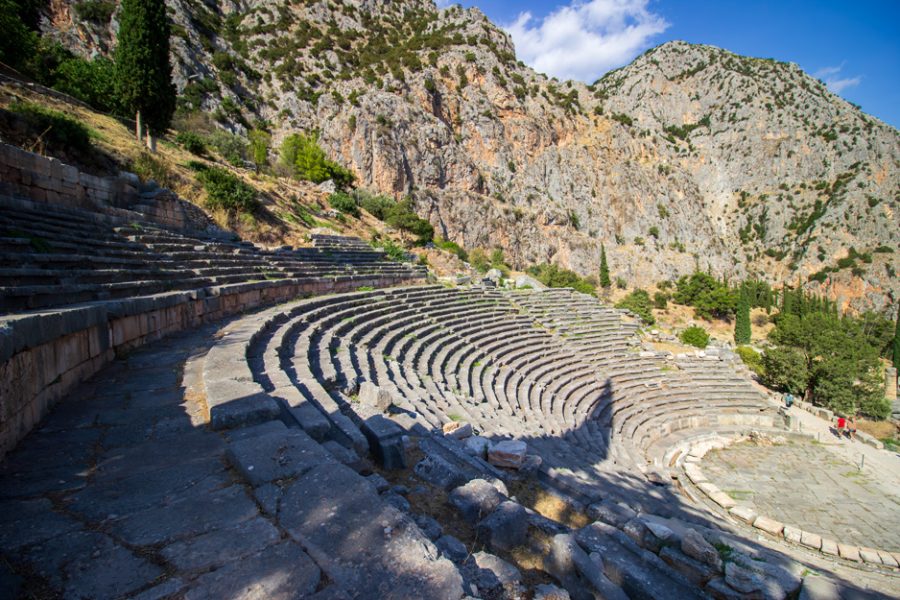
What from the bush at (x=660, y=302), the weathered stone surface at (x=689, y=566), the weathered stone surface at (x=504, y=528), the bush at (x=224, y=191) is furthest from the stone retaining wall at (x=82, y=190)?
the bush at (x=660, y=302)

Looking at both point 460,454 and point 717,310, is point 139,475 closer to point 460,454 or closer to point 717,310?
point 460,454

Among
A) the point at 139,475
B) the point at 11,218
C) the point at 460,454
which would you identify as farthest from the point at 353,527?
the point at 11,218

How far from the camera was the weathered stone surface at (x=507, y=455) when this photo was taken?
4.43 meters

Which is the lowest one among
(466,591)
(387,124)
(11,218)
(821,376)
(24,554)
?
(821,376)

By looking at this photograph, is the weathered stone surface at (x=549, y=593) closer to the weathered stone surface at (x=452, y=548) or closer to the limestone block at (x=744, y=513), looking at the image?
the weathered stone surface at (x=452, y=548)

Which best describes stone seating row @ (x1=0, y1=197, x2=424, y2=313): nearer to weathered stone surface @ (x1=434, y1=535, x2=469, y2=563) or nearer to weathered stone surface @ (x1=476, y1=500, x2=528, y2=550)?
weathered stone surface @ (x1=434, y1=535, x2=469, y2=563)

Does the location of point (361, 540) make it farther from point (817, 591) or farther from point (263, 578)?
point (817, 591)

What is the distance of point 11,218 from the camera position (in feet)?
19.5

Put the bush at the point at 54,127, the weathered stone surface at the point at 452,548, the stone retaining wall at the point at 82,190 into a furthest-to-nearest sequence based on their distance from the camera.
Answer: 1. the bush at the point at 54,127
2. the stone retaining wall at the point at 82,190
3. the weathered stone surface at the point at 452,548

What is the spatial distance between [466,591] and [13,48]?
26.1 m

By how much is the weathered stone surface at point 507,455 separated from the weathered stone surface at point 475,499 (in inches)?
60.1

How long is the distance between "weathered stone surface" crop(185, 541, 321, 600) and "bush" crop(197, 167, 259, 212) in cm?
1800

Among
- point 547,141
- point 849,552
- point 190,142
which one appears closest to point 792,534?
point 849,552

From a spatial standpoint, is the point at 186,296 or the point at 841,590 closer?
the point at 841,590
